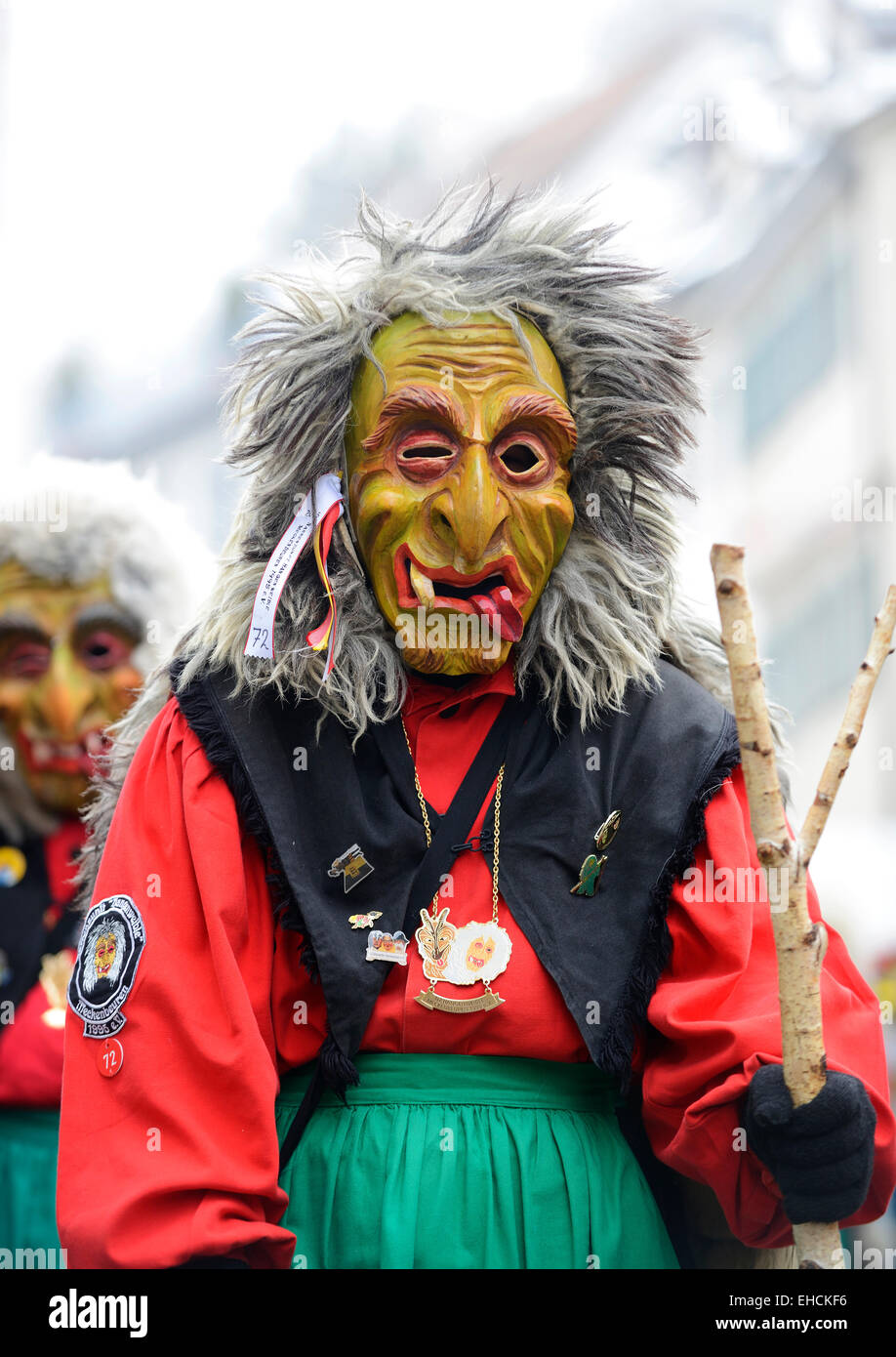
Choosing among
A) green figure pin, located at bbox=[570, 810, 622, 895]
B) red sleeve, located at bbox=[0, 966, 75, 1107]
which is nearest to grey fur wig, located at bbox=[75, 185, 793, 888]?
green figure pin, located at bbox=[570, 810, 622, 895]

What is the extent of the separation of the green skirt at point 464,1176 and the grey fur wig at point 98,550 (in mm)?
1560

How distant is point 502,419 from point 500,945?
0.86m

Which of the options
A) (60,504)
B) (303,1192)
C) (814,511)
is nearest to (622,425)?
(303,1192)

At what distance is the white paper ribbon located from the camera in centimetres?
231

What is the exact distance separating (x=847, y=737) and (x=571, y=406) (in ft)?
2.86

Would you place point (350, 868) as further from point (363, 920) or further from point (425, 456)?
point (425, 456)

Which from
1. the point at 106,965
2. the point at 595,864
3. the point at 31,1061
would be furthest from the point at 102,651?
the point at 595,864

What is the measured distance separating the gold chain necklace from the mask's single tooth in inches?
18.9

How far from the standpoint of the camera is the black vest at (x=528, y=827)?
2.27 m

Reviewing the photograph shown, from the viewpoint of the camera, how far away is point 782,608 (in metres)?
15.7

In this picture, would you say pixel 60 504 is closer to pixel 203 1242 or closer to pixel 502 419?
pixel 502 419

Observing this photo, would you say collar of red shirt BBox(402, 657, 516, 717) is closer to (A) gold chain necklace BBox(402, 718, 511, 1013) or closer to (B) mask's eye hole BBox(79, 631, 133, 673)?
(A) gold chain necklace BBox(402, 718, 511, 1013)

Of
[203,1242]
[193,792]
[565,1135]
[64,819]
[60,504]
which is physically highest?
[60,504]

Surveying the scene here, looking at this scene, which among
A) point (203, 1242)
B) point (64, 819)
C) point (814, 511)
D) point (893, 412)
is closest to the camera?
point (203, 1242)
